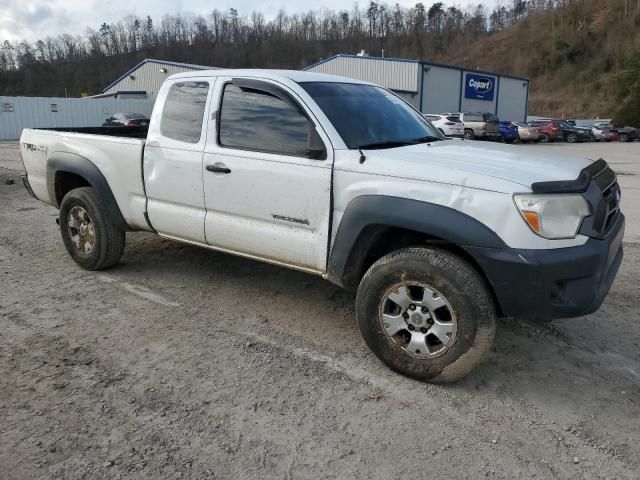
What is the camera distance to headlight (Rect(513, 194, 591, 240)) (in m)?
2.97

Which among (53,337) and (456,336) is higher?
(456,336)

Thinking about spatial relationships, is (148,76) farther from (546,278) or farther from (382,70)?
(546,278)

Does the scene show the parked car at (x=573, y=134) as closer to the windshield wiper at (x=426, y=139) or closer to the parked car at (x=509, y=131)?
the parked car at (x=509, y=131)

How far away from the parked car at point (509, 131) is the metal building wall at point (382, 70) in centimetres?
605

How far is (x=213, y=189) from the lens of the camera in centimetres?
421

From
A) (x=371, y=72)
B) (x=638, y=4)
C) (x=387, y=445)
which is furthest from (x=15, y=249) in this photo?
(x=638, y=4)

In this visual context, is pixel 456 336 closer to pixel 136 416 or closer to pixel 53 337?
pixel 136 416

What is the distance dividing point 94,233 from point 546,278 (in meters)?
4.05

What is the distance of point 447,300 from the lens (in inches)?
126

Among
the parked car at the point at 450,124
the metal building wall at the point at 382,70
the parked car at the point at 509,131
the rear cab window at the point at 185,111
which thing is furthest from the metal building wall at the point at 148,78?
the rear cab window at the point at 185,111

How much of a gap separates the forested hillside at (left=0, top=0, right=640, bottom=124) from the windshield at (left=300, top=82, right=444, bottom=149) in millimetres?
73243

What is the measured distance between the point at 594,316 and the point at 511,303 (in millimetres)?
1802

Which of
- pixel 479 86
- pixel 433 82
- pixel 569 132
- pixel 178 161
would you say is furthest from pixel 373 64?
pixel 178 161

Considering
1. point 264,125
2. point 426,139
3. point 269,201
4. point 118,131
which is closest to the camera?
point 269,201
